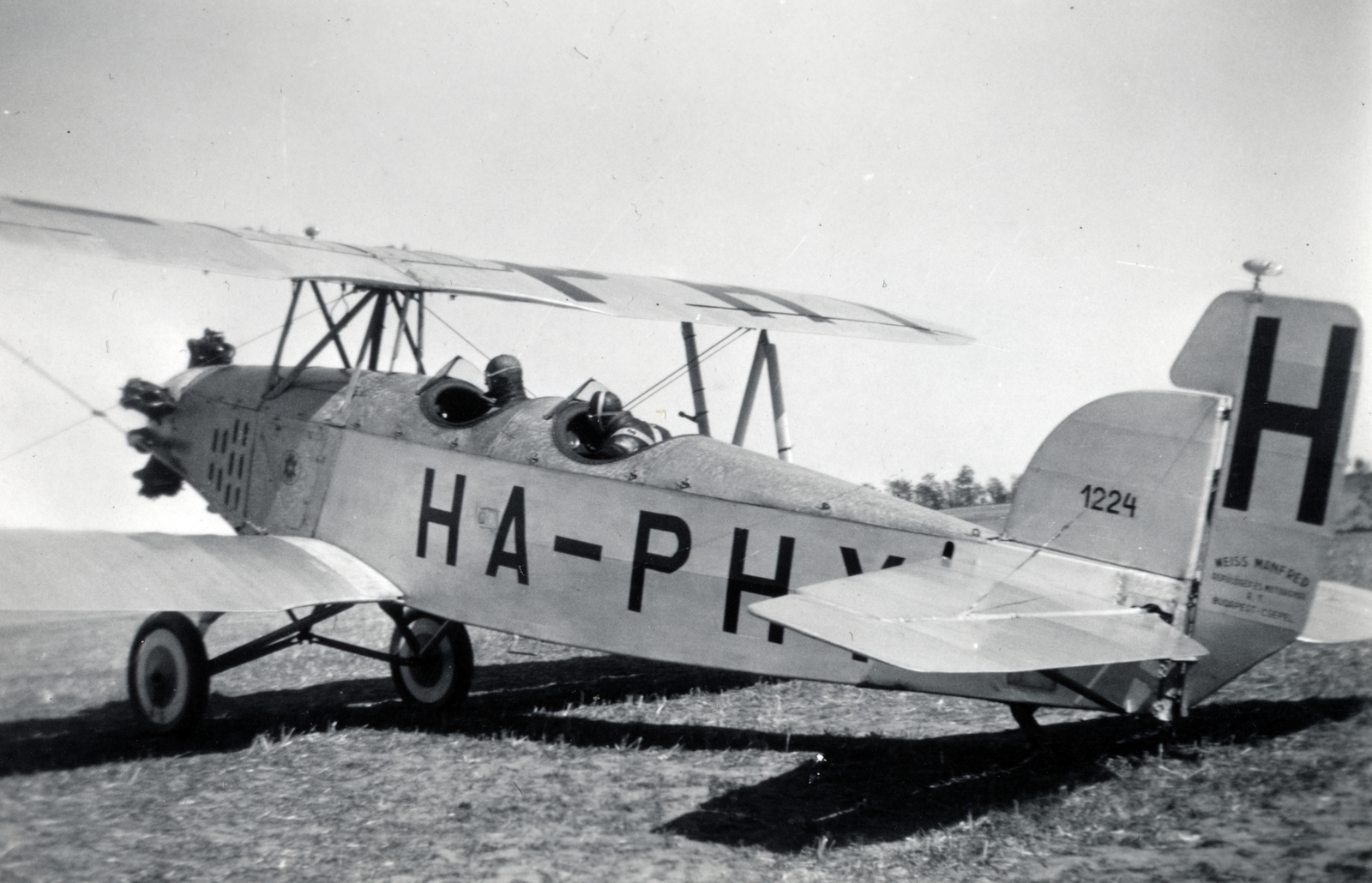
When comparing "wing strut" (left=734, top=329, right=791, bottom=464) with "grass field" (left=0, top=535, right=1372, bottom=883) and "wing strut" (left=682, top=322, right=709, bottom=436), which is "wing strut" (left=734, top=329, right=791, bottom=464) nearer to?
"wing strut" (left=682, top=322, right=709, bottom=436)

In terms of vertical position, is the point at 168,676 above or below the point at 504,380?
below

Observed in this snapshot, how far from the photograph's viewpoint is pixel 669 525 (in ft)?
17.4

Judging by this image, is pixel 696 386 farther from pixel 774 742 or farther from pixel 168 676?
pixel 168 676

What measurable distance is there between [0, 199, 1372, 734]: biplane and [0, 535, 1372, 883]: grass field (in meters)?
0.39

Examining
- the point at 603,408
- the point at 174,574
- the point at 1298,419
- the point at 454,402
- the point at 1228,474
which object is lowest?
the point at 174,574

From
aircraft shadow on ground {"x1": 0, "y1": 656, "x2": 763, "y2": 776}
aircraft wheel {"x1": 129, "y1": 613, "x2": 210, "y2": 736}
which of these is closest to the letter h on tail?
aircraft shadow on ground {"x1": 0, "y1": 656, "x2": 763, "y2": 776}

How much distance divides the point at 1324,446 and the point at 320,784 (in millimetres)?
4394

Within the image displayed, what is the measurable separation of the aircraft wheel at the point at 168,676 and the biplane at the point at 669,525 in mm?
15

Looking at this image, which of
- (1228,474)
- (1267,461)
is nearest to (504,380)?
(1228,474)

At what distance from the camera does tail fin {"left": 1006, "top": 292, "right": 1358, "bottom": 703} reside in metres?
4.02

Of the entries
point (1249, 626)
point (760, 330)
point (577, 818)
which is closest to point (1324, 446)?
point (1249, 626)

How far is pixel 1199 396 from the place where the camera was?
427 centimetres

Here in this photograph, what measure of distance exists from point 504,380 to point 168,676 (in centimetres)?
242

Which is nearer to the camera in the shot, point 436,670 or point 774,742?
point 774,742
